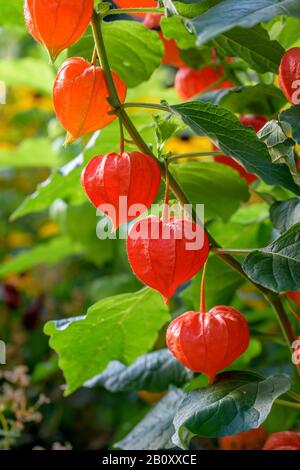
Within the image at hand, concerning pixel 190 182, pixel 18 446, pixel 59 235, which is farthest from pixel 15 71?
pixel 190 182

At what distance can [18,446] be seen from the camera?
1.32 m

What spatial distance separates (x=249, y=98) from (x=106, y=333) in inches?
11.1

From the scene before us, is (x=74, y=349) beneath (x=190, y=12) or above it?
beneath

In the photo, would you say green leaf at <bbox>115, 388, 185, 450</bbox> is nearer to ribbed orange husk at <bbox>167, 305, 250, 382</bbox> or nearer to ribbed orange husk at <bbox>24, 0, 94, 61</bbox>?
ribbed orange husk at <bbox>167, 305, 250, 382</bbox>

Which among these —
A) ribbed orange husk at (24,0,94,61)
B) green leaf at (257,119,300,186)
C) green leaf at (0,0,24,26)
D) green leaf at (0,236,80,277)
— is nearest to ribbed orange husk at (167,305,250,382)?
green leaf at (257,119,300,186)

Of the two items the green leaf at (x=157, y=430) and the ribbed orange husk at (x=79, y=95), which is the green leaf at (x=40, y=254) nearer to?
the green leaf at (x=157, y=430)

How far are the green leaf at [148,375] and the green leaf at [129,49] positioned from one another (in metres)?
0.34

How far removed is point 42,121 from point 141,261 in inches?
58.9

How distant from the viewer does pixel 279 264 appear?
0.60 m

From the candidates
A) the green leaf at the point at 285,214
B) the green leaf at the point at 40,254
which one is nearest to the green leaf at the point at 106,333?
the green leaf at the point at 285,214

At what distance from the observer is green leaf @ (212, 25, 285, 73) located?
66 cm

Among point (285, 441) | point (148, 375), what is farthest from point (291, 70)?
point (148, 375)

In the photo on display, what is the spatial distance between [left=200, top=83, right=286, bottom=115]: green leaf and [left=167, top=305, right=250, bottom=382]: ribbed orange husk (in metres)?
0.24
